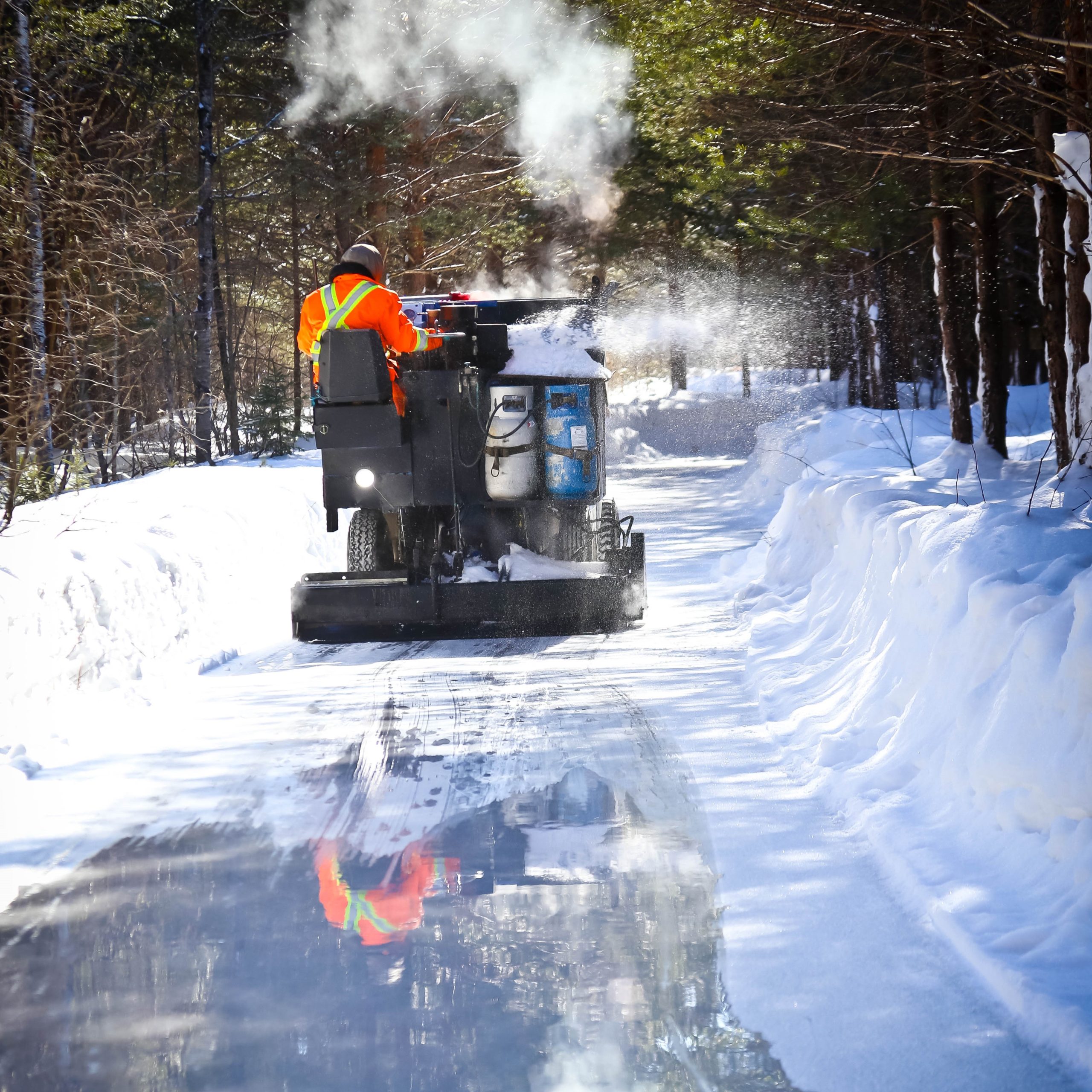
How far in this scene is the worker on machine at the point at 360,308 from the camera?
762 cm

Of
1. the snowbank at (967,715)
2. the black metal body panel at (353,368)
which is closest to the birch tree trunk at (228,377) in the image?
the black metal body panel at (353,368)

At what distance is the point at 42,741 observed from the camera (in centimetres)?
617

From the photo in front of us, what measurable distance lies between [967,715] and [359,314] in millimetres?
4580

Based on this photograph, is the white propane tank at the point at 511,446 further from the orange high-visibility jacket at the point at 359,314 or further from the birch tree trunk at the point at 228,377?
the birch tree trunk at the point at 228,377

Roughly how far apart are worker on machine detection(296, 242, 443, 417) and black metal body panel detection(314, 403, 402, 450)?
0.25m

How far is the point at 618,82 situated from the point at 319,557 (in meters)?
11.2

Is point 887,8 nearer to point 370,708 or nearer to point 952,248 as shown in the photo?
point 952,248

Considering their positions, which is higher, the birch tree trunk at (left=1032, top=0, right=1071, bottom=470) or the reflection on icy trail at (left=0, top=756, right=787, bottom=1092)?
Answer: the birch tree trunk at (left=1032, top=0, right=1071, bottom=470)

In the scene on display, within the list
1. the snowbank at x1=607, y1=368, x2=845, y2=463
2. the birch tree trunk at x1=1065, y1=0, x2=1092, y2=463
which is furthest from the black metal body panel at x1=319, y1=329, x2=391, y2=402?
the snowbank at x1=607, y1=368, x2=845, y2=463

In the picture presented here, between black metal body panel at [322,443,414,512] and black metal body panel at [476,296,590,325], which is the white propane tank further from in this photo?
black metal body panel at [476,296,590,325]

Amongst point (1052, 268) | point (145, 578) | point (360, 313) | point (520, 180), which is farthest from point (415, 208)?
point (360, 313)

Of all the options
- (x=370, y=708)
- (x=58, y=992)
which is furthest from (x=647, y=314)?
(x=58, y=992)

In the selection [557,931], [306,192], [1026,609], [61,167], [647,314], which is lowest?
[557,931]

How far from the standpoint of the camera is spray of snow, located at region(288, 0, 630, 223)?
2094cm
